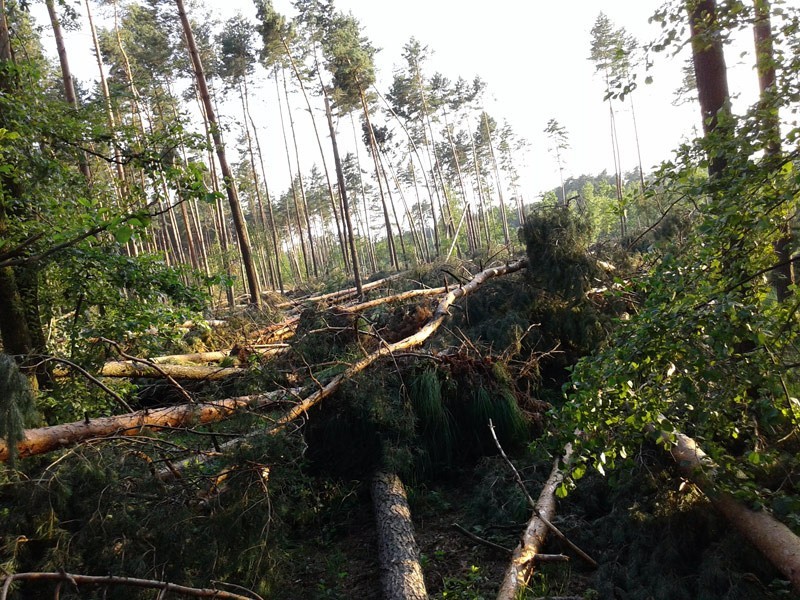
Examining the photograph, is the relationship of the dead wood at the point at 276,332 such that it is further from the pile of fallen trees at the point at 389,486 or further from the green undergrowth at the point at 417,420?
the green undergrowth at the point at 417,420

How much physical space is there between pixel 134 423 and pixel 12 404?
4.63ft

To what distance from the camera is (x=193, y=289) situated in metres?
4.37

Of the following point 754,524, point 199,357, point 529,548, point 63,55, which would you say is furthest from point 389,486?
point 63,55

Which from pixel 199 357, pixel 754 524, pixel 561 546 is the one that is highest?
pixel 199 357

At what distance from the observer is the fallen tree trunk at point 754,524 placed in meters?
2.46

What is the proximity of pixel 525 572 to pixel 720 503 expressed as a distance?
4.41ft

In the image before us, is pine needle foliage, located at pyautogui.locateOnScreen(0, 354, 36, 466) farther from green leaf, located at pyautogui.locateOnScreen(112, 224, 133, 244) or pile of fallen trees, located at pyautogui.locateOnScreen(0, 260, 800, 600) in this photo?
green leaf, located at pyautogui.locateOnScreen(112, 224, 133, 244)

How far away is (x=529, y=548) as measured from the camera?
3346mm

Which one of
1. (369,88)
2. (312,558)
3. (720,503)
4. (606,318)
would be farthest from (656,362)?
(369,88)

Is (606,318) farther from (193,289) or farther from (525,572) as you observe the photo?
(193,289)

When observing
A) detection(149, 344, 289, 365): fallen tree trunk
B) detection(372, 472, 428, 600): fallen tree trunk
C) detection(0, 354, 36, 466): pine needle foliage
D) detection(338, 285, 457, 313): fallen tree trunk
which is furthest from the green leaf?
detection(338, 285, 457, 313): fallen tree trunk

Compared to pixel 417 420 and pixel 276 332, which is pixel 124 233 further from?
pixel 276 332

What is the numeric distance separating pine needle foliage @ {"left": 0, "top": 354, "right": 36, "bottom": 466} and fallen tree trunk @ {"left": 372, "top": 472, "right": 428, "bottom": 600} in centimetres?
253

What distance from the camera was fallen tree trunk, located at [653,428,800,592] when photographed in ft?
8.08
